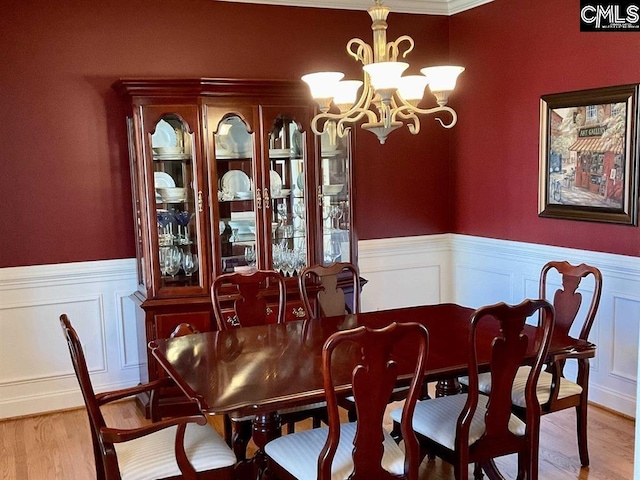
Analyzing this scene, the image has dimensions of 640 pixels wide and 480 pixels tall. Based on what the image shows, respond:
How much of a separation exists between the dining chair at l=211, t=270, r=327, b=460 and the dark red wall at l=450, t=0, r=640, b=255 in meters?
1.76

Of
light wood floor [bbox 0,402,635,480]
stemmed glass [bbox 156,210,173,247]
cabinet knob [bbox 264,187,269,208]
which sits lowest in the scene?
light wood floor [bbox 0,402,635,480]

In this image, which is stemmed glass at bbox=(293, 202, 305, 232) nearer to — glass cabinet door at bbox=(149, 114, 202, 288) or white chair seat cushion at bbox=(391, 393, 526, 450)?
glass cabinet door at bbox=(149, 114, 202, 288)

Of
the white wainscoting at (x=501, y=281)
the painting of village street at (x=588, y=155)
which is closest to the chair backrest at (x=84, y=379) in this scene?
the white wainscoting at (x=501, y=281)

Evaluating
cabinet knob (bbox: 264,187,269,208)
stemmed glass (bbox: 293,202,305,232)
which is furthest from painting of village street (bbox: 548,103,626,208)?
cabinet knob (bbox: 264,187,269,208)

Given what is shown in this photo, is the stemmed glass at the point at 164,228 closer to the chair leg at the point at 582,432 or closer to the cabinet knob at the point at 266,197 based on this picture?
the cabinet knob at the point at 266,197

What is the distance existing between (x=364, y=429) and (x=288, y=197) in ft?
7.32

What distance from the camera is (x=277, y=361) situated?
2525mm

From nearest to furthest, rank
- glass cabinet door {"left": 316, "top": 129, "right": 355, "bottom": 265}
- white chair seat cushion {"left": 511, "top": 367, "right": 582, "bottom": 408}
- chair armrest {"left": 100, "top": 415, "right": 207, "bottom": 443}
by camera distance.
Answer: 1. chair armrest {"left": 100, "top": 415, "right": 207, "bottom": 443}
2. white chair seat cushion {"left": 511, "top": 367, "right": 582, "bottom": 408}
3. glass cabinet door {"left": 316, "top": 129, "right": 355, "bottom": 265}

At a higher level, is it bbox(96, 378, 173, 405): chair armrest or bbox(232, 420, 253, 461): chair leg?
bbox(96, 378, 173, 405): chair armrest

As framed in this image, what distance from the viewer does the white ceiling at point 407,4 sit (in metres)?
4.43

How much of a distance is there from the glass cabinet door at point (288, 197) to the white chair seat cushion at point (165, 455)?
1735 mm

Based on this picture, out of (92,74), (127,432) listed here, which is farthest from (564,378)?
(92,74)

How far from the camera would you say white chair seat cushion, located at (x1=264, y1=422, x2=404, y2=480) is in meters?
2.22

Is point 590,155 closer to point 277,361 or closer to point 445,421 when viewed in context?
point 445,421
